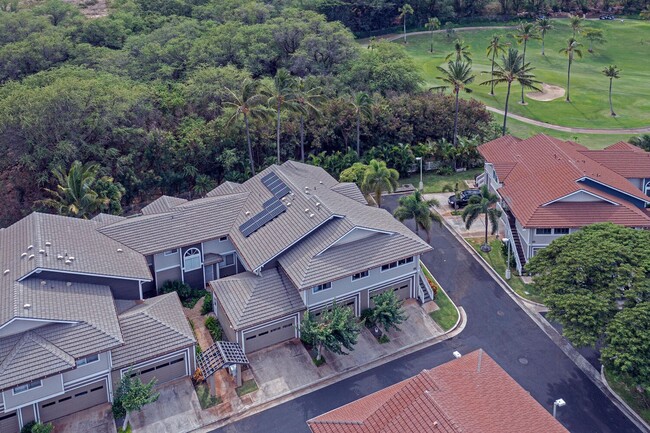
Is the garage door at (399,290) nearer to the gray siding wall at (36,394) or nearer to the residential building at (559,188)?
the residential building at (559,188)

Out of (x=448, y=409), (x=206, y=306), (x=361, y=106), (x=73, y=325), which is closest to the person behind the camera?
(x=448, y=409)

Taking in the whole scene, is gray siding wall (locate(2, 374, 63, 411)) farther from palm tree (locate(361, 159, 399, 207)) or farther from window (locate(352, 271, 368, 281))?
palm tree (locate(361, 159, 399, 207))

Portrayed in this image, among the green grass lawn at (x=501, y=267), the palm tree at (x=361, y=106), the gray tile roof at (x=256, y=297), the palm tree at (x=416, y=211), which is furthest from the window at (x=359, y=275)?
the palm tree at (x=361, y=106)

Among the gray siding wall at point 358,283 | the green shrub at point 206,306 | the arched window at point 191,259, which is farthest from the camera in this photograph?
the arched window at point 191,259

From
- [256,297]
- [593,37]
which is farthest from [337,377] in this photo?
[593,37]

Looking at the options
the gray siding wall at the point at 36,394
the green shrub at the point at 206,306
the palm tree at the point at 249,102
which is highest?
the palm tree at the point at 249,102

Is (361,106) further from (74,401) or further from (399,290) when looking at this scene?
(74,401)

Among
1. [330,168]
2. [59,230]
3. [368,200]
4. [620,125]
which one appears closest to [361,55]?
[330,168]
